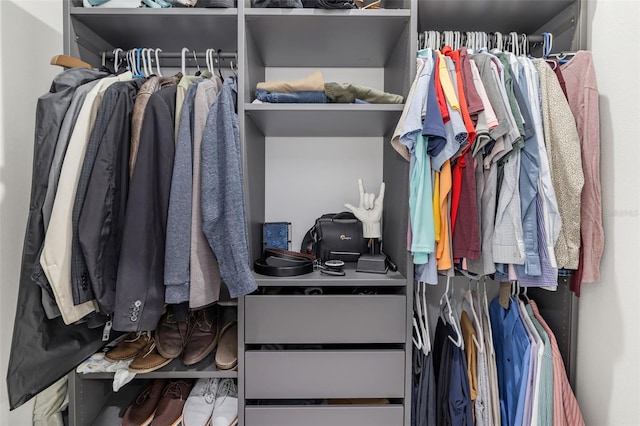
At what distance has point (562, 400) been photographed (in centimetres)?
122

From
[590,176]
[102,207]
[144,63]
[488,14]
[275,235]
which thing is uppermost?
[488,14]

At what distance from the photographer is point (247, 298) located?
119 cm

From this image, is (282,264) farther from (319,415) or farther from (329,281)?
(319,415)

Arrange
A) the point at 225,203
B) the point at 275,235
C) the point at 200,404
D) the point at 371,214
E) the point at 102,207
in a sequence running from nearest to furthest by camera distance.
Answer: the point at 102,207 < the point at 225,203 < the point at 200,404 < the point at 371,214 < the point at 275,235

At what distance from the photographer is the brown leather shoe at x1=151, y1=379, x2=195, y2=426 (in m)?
1.26

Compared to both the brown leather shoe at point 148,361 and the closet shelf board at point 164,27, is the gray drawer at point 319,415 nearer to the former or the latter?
the brown leather shoe at point 148,361

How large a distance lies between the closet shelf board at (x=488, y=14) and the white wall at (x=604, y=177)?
6.3 inches

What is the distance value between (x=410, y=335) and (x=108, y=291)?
93 centimetres

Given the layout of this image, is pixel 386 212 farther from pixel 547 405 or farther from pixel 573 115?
pixel 547 405

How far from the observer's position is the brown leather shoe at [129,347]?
1.20m

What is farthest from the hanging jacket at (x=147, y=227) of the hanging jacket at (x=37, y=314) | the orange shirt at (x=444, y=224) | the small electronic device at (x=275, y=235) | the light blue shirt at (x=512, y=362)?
the light blue shirt at (x=512, y=362)

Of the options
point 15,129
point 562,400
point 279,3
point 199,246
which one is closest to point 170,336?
point 199,246

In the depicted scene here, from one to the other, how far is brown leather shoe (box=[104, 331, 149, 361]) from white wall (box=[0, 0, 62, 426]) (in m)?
0.29

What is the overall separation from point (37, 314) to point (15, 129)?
1.93 ft
